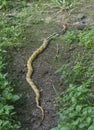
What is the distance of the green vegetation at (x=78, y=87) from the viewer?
4270mm

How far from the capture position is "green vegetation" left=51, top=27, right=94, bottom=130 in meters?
4.27

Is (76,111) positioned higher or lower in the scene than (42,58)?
higher

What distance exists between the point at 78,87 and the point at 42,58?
169 cm

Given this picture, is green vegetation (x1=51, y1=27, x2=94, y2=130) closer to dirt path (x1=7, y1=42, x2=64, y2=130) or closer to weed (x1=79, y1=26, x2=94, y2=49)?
weed (x1=79, y1=26, x2=94, y2=49)

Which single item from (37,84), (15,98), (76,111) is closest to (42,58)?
(37,84)

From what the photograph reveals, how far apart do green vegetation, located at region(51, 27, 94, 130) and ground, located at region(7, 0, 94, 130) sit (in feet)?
0.46

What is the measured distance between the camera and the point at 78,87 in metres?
4.85

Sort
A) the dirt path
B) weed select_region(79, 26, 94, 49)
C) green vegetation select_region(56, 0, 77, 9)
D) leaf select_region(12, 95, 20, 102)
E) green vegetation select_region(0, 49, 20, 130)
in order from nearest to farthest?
green vegetation select_region(0, 49, 20, 130)
the dirt path
leaf select_region(12, 95, 20, 102)
weed select_region(79, 26, 94, 49)
green vegetation select_region(56, 0, 77, 9)

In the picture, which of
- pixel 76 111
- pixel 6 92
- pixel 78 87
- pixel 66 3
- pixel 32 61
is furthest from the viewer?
pixel 66 3

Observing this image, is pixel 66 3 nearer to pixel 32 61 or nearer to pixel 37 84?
pixel 32 61

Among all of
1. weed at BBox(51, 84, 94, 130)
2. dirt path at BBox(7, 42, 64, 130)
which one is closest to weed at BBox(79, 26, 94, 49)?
dirt path at BBox(7, 42, 64, 130)

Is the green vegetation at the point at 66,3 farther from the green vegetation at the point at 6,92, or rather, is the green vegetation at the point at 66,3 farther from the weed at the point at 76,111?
the weed at the point at 76,111

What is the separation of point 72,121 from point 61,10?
395 centimetres

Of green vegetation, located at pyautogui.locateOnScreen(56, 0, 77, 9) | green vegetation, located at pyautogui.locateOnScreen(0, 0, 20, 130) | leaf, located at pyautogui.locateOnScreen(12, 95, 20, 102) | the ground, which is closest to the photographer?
green vegetation, located at pyautogui.locateOnScreen(0, 0, 20, 130)
